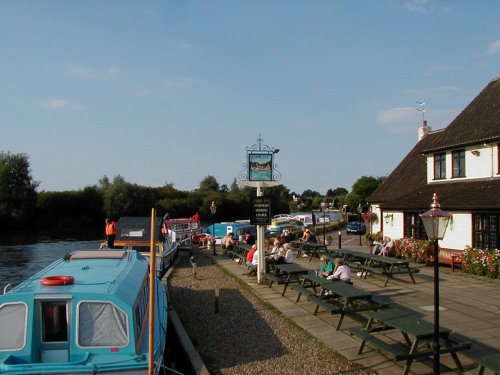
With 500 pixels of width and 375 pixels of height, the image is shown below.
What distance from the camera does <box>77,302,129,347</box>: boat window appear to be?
6996 mm

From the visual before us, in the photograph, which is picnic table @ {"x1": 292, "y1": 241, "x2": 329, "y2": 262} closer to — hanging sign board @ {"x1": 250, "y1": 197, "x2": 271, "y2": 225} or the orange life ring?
hanging sign board @ {"x1": 250, "y1": 197, "x2": 271, "y2": 225}

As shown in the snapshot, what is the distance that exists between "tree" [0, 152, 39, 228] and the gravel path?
61.7 meters

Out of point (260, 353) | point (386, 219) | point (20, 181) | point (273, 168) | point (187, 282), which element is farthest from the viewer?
point (20, 181)

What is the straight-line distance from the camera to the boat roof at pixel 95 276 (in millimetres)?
7211

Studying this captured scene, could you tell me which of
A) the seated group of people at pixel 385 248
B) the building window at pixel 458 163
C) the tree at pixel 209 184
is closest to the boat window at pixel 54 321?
the seated group of people at pixel 385 248

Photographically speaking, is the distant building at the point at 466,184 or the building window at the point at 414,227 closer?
the distant building at the point at 466,184

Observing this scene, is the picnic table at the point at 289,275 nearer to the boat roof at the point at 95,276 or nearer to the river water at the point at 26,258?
the boat roof at the point at 95,276

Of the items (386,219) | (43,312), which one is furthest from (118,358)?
(386,219)

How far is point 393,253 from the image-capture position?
22234 mm

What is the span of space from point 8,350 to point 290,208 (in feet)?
314

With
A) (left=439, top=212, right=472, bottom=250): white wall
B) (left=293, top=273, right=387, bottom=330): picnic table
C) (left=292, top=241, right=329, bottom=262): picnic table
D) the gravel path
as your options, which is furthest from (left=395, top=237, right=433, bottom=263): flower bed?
the gravel path

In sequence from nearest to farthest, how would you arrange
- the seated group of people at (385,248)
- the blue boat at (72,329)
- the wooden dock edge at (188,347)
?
the blue boat at (72,329), the wooden dock edge at (188,347), the seated group of people at (385,248)

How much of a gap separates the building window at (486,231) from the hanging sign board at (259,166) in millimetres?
8603

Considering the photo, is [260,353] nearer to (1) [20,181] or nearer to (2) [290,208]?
(1) [20,181]
